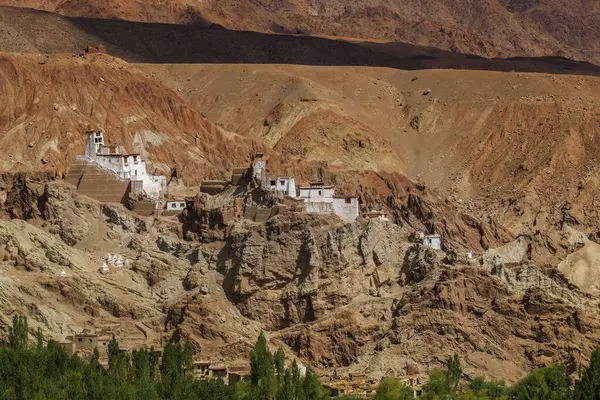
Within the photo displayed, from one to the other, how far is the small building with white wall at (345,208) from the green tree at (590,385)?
2356cm

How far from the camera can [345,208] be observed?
103 meters

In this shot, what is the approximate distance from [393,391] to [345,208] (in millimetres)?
21920

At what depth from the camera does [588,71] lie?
181500mm

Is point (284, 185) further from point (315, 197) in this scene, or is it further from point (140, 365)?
point (140, 365)

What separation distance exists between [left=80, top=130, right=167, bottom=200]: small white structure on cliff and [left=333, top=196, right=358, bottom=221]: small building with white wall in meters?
11.6

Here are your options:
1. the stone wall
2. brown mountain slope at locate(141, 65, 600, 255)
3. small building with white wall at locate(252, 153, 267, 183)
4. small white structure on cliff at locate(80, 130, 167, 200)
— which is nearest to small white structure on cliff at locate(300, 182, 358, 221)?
small building with white wall at locate(252, 153, 267, 183)

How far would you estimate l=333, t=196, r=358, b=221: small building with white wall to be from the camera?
10212 cm

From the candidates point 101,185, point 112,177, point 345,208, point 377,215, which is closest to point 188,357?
point 345,208

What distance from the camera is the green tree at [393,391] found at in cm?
8106

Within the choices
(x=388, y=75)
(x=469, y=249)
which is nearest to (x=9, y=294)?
(x=469, y=249)

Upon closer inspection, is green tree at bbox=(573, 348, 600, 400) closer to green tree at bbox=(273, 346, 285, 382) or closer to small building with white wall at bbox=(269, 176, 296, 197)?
green tree at bbox=(273, 346, 285, 382)

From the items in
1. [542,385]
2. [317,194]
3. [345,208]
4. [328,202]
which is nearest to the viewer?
[542,385]

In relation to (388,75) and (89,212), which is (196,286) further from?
(388,75)

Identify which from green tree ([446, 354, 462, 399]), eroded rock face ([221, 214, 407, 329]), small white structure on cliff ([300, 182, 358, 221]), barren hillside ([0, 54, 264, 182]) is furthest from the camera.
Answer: barren hillside ([0, 54, 264, 182])
